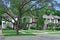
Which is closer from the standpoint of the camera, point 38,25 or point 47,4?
point 47,4

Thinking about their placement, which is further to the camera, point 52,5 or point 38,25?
point 38,25

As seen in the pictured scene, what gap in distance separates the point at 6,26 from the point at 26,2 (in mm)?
28376

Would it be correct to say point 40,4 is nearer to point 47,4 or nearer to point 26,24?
point 47,4

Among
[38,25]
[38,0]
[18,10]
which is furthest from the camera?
[38,25]

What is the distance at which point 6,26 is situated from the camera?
2309 inches

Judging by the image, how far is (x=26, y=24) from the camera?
5809 cm

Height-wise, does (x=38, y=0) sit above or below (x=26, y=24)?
above

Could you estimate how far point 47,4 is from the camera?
104 ft

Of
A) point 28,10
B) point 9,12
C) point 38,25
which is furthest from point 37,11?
point 38,25

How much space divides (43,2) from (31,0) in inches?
82.3

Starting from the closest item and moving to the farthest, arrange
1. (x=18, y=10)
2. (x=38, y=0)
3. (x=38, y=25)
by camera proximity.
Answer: (x=38, y=0) < (x=18, y=10) < (x=38, y=25)

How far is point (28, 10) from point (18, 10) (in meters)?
1.82

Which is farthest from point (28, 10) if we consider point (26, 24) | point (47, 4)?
point (26, 24)

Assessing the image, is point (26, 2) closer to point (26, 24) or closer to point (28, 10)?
point (28, 10)
